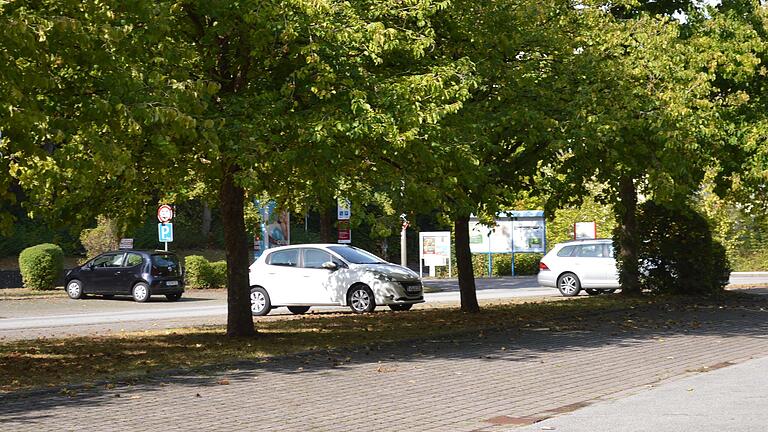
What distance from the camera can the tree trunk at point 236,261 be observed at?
715 inches

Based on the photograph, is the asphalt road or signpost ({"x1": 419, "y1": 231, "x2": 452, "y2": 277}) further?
signpost ({"x1": 419, "y1": 231, "x2": 452, "y2": 277})

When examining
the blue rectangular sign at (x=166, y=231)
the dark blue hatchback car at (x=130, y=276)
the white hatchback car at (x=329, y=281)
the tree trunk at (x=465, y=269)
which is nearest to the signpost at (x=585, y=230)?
the blue rectangular sign at (x=166, y=231)

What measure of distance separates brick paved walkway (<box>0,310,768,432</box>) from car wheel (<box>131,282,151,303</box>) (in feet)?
62.1

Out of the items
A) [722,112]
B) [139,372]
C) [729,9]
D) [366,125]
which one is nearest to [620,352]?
[366,125]

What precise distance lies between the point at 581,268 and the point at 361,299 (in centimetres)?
951

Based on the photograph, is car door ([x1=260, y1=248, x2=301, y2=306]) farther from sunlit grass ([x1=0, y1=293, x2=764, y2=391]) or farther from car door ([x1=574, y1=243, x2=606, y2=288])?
car door ([x1=574, y1=243, x2=606, y2=288])

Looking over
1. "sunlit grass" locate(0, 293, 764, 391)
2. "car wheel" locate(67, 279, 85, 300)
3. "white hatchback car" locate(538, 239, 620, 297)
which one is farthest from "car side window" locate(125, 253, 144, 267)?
"white hatchback car" locate(538, 239, 620, 297)

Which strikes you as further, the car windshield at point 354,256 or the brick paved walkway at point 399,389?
the car windshield at point 354,256

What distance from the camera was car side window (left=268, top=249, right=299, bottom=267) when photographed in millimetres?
26956

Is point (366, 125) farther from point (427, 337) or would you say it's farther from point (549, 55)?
point (549, 55)

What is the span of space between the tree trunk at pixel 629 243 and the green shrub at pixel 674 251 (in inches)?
23.3

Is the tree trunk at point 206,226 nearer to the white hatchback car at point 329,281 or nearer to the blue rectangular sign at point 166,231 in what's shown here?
the blue rectangular sign at point 166,231

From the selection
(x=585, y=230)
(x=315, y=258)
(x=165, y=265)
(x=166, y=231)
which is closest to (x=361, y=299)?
(x=315, y=258)

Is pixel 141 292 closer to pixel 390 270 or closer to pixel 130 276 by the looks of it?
Answer: pixel 130 276
